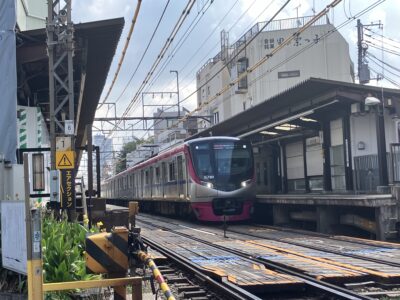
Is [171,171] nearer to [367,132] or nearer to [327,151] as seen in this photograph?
[327,151]

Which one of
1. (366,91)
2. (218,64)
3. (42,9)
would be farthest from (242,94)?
(366,91)

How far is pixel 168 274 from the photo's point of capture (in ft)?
32.0

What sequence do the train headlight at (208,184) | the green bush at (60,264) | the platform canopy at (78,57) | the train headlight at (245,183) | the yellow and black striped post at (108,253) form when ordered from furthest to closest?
the train headlight at (245,183) < the train headlight at (208,184) < the platform canopy at (78,57) < the green bush at (60,264) < the yellow and black striped post at (108,253)

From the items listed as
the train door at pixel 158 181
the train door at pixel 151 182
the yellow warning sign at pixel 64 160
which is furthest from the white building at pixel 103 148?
the yellow warning sign at pixel 64 160

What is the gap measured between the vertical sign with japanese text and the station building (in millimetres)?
6534

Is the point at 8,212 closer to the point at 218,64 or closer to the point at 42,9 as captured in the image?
the point at 42,9

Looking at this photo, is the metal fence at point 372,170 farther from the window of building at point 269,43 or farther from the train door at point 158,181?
the window of building at point 269,43

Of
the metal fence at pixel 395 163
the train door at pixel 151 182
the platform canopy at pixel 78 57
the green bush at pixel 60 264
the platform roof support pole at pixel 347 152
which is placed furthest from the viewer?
the train door at pixel 151 182

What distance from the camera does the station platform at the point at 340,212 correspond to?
13359 millimetres

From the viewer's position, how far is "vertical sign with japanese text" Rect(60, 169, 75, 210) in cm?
1373

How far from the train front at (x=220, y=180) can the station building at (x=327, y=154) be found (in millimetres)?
799

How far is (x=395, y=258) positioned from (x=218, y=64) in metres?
44.0

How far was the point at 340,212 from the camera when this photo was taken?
52.4 feet

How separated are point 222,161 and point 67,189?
24.8 ft
